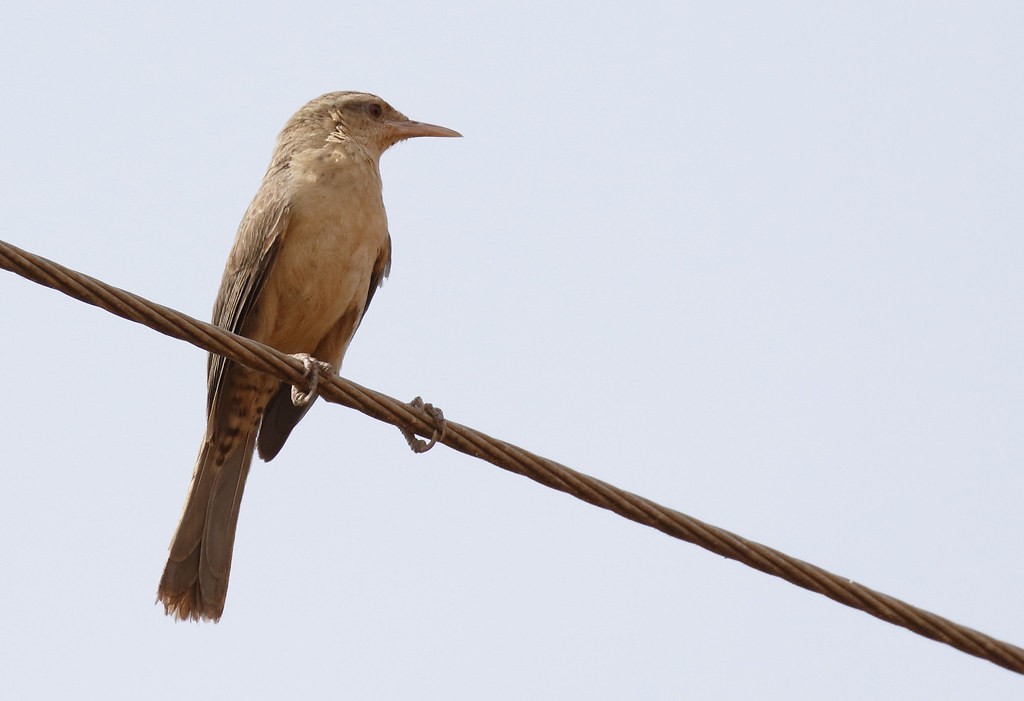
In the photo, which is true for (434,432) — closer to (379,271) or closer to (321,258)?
(321,258)

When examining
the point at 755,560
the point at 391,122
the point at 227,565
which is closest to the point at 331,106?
the point at 391,122

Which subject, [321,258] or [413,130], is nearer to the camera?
[321,258]

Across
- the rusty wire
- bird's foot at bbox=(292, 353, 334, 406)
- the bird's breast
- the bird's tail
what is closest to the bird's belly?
the bird's breast

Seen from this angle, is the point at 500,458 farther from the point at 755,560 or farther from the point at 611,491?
the point at 755,560

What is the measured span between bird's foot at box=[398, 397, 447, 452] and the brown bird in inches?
80.0

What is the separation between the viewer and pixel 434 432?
14.9ft

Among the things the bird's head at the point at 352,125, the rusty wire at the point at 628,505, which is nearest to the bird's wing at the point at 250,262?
the bird's head at the point at 352,125

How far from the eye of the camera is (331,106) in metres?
7.59

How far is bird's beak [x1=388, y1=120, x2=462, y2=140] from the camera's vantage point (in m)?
7.72

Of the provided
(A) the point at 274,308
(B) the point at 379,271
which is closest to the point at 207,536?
(A) the point at 274,308

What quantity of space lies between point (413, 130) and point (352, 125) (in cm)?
39

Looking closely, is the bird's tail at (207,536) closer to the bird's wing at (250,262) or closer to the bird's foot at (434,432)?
the bird's wing at (250,262)

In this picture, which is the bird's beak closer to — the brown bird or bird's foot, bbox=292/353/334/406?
the brown bird

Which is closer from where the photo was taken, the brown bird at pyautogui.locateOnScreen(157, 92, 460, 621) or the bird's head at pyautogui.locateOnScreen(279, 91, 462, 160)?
the brown bird at pyautogui.locateOnScreen(157, 92, 460, 621)
